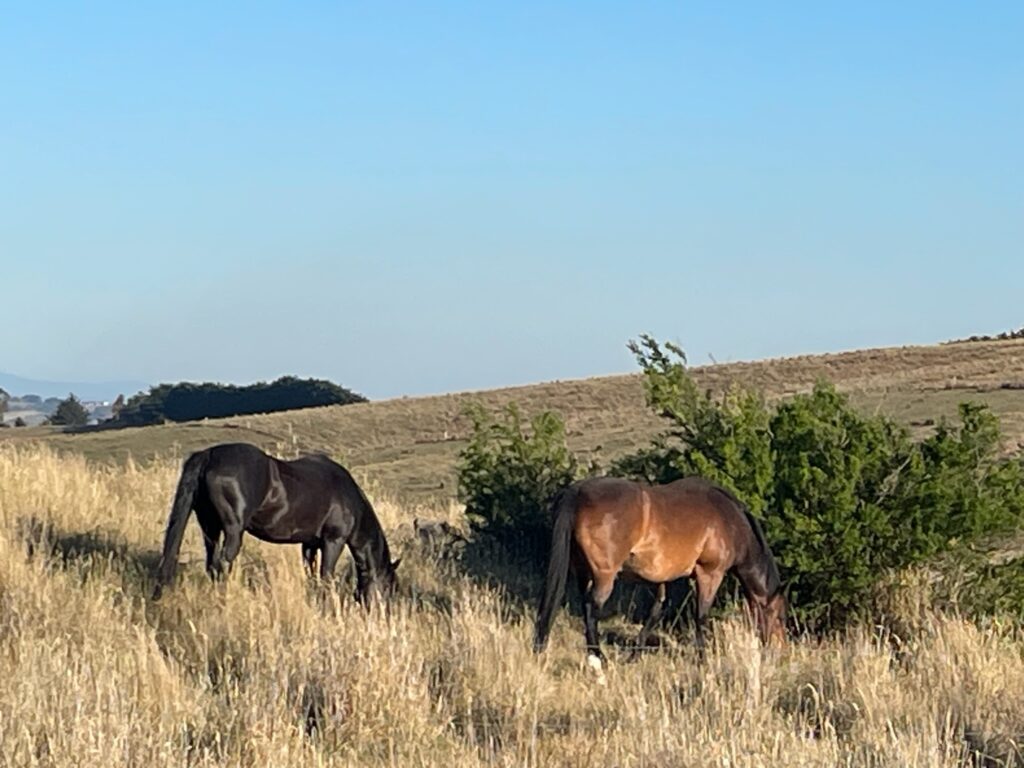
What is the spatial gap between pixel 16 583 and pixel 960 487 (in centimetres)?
720

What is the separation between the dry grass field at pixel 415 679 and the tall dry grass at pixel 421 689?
0.02 meters

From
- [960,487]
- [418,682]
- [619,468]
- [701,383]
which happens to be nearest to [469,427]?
[701,383]

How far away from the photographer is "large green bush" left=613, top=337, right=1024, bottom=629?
11.0 metres

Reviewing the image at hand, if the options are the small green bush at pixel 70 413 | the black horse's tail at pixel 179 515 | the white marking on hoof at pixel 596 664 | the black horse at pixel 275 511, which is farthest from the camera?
the small green bush at pixel 70 413

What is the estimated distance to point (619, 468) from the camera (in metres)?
13.0

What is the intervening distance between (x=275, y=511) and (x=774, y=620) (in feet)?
12.8

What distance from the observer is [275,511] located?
10766 mm

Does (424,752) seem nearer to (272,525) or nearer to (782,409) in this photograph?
(272,525)

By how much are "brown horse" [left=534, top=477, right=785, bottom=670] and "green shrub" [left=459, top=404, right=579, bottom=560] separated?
318 cm

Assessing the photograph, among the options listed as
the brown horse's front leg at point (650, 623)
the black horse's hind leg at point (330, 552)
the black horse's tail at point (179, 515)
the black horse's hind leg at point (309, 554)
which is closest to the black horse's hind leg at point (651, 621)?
the brown horse's front leg at point (650, 623)

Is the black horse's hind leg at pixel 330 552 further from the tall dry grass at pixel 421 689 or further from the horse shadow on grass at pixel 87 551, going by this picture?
the horse shadow on grass at pixel 87 551

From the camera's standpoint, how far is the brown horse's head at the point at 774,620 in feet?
33.7

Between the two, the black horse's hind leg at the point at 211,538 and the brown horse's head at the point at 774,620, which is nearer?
the brown horse's head at the point at 774,620

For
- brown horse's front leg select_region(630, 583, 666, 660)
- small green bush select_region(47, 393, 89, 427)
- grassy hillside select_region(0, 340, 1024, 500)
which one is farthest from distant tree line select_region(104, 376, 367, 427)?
brown horse's front leg select_region(630, 583, 666, 660)
